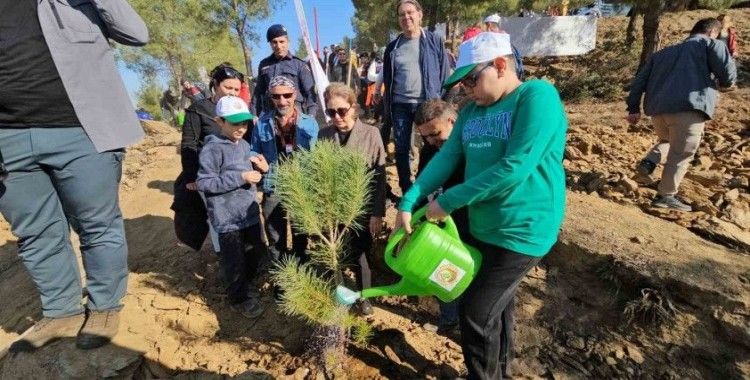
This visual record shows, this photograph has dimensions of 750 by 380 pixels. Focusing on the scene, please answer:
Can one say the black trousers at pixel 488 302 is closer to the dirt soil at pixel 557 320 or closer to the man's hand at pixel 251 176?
the dirt soil at pixel 557 320

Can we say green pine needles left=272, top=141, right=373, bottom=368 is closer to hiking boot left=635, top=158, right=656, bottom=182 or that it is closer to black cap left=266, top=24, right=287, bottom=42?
black cap left=266, top=24, right=287, bottom=42

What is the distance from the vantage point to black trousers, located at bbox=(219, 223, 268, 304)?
2828 millimetres

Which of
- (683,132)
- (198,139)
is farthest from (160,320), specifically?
(683,132)

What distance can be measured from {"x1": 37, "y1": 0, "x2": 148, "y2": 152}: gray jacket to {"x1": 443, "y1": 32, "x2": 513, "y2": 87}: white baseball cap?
5.92ft

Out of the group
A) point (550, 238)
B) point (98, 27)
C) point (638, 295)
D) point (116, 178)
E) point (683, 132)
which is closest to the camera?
point (550, 238)

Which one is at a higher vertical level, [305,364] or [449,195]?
[449,195]

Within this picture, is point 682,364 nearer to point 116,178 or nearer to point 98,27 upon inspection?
point 116,178

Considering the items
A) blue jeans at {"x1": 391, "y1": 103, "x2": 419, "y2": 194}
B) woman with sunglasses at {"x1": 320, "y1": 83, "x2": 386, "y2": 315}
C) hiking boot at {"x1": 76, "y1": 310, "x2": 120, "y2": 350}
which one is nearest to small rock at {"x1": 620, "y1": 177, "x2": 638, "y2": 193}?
blue jeans at {"x1": 391, "y1": 103, "x2": 419, "y2": 194}

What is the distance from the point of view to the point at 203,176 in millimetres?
2676

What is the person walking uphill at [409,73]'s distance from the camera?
12.5 feet

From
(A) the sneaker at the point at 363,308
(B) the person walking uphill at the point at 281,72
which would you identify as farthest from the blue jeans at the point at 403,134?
(A) the sneaker at the point at 363,308

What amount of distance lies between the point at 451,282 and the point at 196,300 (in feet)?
8.11

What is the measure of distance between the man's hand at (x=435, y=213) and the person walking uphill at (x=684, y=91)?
326 centimetres

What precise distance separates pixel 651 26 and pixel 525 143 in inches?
369
